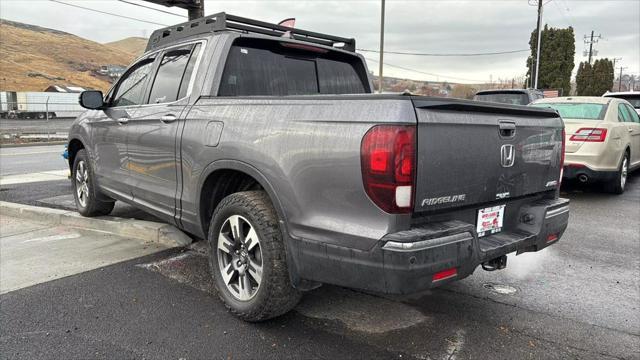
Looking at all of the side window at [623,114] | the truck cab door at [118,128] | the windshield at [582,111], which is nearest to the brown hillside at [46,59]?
the truck cab door at [118,128]

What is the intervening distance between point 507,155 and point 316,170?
1238 millimetres

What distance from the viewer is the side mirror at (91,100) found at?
4848 mm

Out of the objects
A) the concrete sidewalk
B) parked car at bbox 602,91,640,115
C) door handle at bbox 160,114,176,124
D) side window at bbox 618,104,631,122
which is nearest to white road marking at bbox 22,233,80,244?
the concrete sidewalk

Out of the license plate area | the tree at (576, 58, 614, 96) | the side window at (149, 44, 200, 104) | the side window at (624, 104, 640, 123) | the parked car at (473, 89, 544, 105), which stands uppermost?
the tree at (576, 58, 614, 96)

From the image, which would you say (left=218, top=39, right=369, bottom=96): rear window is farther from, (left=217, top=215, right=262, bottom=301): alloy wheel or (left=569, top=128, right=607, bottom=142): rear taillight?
(left=569, top=128, right=607, bottom=142): rear taillight

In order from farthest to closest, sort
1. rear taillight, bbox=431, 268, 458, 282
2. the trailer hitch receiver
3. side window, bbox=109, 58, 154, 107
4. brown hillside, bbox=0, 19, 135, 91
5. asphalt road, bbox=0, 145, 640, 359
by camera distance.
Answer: brown hillside, bbox=0, 19, 135, 91 < side window, bbox=109, 58, 154, 107 < the trailer hitch receiver < asphalt road, bbox=0, 145, 640, 359 < rear taillight, bbox=431, 268, 458, 282

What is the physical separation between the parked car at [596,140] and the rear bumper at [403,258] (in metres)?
5.19

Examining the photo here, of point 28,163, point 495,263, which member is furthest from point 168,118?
point 28,163

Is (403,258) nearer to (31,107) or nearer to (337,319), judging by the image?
(337,319)

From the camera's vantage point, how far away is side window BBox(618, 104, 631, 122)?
7.90 metres

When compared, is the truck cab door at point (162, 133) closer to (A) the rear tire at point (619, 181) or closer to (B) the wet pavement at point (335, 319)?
(B) the wet pavement at point (335, 319)

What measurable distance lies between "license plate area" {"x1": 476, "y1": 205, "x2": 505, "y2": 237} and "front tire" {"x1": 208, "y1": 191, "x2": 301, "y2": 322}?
1204 millimetres

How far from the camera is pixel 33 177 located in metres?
9.45

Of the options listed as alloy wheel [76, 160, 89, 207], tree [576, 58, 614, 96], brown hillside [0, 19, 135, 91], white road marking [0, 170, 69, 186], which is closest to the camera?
alloy wheel [76, 160, 89, 207]
